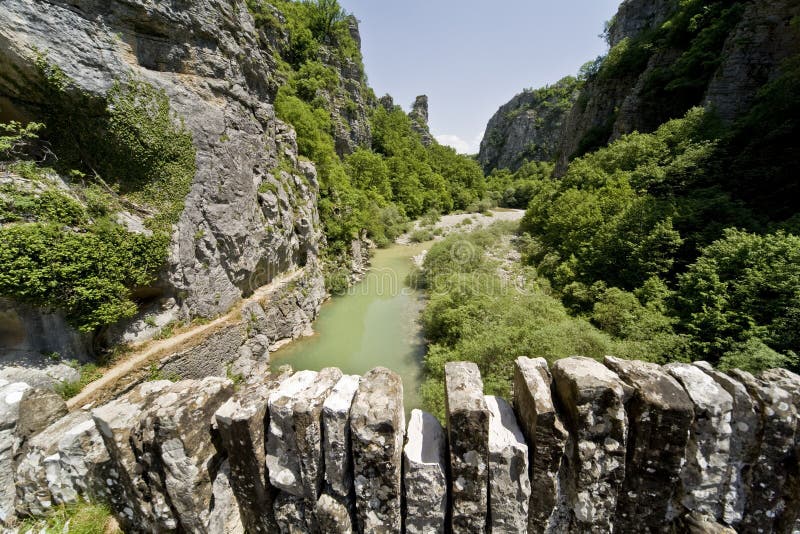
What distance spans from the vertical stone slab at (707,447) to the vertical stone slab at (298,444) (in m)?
2.70

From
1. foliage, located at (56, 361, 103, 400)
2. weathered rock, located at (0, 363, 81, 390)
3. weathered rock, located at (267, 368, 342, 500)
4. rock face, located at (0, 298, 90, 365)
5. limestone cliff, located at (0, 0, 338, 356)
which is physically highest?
limestone cliff, located at (0, 0, 338, 356)

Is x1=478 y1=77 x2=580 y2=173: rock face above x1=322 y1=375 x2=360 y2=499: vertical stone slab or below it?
above

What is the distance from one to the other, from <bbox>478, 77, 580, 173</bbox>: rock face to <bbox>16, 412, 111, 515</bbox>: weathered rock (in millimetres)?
72304

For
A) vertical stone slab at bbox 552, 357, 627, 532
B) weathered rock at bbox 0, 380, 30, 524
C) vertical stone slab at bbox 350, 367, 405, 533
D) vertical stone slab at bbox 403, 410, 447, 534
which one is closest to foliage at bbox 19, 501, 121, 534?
weathered rock at bbox 0, 380, 30, 524

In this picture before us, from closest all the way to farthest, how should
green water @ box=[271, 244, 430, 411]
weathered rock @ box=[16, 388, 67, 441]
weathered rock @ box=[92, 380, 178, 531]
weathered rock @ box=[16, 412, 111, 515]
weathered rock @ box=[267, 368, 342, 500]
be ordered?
1. weathered rock @ box=[267, 368, 342, 500]
2. weathered rock @ box=[92, 380, 178, 531]
3. weathered rock @ box=[16, 412, 111, 515]
4. weathered rock @ box=[16, 388, 67, 441]
5. green water @ box=[271, 244, 430, 411]

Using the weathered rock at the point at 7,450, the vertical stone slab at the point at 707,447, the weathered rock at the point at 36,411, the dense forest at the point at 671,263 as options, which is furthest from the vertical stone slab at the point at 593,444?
the weathered rock at the point at 7,450

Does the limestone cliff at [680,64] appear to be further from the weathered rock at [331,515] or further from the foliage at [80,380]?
the foliage at [80,380]

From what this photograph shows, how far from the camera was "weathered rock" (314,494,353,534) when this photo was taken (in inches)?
81.0

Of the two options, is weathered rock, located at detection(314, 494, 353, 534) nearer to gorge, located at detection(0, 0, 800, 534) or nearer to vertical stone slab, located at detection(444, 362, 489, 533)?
gorge, located at detection(0, 0, 800, 534)

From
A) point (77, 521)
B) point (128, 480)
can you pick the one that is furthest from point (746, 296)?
point (77, 521)

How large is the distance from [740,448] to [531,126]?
86.2 meters

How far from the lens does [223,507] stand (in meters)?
2.25

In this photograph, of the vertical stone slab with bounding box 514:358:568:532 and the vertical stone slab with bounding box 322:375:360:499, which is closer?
the vertical stone slab with bounding box 514:358:568:532

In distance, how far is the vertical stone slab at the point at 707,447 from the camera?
1870 mm
